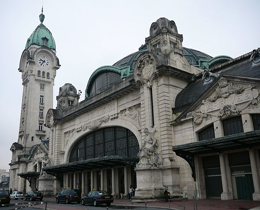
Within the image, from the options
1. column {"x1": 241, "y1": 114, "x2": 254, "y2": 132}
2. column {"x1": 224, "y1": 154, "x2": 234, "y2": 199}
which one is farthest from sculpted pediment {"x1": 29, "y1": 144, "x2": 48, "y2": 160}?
column {"x1": 241, "y1": 114, "x2": 254, "y2": 132}

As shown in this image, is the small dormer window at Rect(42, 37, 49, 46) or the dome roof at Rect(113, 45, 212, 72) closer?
the dome roof at Rect(113, 45, 212, 72)

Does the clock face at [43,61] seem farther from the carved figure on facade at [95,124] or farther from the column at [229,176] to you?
the column at [229,176]

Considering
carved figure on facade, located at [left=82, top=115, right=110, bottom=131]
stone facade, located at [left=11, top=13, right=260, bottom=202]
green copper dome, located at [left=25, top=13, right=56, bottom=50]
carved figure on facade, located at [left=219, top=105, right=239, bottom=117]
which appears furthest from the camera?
green copper dome, located at [left=25, top=13, right=56, bottom=50]

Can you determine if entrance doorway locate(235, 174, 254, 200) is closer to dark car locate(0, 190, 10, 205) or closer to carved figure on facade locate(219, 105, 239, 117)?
carved figure on facade locate(219, 105, 239, 117)

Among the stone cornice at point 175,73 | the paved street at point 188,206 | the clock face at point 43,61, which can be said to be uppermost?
the clock face at point 43,61

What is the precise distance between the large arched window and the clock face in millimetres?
39341

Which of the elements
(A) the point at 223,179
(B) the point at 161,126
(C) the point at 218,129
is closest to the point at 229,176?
(A) the point at 223,179

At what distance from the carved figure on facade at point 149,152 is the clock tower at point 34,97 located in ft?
132

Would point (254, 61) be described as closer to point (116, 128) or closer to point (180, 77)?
point (180, 77)

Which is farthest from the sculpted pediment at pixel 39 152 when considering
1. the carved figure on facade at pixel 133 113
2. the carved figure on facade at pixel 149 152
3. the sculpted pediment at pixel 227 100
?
the sculpted pediment at pixel 227 100

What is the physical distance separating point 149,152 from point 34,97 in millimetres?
53449

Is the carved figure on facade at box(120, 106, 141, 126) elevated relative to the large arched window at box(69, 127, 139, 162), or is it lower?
elevated

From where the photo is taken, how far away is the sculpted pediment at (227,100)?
2230 cm

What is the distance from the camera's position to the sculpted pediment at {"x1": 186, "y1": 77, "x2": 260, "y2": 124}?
2230cm
